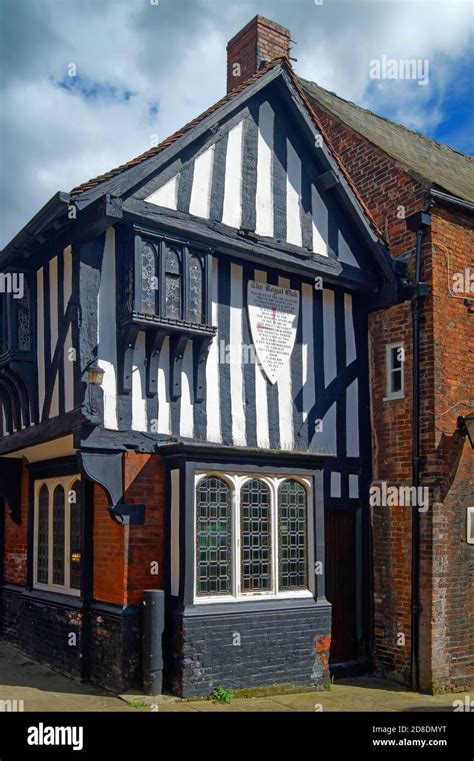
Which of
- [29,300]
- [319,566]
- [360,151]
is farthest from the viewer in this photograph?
[360,151]

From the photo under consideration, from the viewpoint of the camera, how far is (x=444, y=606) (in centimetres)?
945

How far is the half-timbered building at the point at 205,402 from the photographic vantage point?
8.20m

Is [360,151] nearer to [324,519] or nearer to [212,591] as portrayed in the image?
[324,519]

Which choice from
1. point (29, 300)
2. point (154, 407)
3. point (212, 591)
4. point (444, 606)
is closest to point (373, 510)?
point (444, 606)

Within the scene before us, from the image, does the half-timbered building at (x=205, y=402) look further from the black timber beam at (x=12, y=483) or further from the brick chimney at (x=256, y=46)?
the brick chimney at (x=256, y=46)

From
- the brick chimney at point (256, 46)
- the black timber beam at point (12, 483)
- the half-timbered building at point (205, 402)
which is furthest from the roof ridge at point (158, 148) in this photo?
the black timber beam at point (12, 483)

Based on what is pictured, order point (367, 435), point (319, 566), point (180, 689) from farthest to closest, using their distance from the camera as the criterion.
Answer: point (367, 435), point (319, 566), point (180, 689)

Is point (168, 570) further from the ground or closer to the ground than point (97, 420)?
closer to the ground

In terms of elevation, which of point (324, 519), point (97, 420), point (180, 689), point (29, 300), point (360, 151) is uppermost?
point (360, 151)

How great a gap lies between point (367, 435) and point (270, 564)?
103 inches

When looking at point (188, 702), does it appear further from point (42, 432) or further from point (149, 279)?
point (149, 279)

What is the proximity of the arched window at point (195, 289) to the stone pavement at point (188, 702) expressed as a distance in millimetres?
4136

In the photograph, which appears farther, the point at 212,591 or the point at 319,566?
the point at 319,566

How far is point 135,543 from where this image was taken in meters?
8.20
